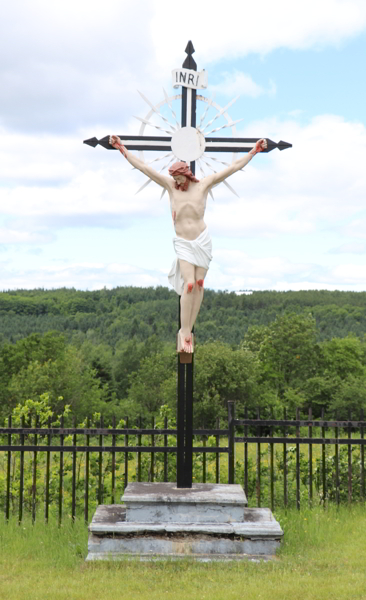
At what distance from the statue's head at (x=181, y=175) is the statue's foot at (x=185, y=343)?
5.40 feet

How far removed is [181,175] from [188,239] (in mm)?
711

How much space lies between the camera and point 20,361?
38.6 metres

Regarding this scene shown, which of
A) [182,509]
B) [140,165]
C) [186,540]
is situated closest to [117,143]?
[140,165]

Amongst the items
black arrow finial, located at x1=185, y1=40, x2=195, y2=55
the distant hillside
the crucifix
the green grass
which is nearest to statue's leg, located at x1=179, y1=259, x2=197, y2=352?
the crucifix

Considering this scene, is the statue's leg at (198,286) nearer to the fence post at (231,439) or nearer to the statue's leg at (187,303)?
the statue's leg at (187,303)

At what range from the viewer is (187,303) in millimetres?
6543

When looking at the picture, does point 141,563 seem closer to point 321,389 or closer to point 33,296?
point 321,389

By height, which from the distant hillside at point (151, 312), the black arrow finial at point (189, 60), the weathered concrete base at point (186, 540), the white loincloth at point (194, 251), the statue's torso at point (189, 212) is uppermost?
the distant hillside at point (151, 312)

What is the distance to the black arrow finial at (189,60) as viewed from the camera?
6859mm

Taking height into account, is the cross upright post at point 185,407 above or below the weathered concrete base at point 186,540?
above

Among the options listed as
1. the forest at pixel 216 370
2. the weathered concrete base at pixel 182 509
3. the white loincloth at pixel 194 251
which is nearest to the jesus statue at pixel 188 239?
the white loincloth at pixel 194 251

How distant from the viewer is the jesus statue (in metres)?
6.45


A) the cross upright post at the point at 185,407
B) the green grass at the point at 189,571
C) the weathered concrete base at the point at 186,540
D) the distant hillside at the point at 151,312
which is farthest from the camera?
the distant hillside at the point at 151,312

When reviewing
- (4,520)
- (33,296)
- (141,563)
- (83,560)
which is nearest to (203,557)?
(141,563)
